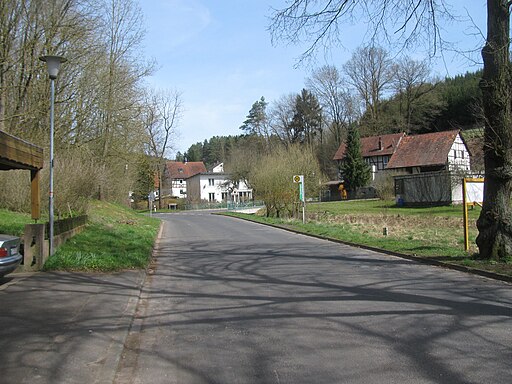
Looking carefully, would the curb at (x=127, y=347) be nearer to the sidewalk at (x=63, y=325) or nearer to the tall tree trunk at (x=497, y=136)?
the sidewalk at (x=63, y=325)

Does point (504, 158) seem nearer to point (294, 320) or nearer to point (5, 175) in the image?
point (294, 320)

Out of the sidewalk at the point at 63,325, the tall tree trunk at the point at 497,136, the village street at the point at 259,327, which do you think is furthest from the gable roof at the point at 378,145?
the sidewalk at the point at 63,325

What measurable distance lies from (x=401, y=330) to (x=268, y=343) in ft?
5.54

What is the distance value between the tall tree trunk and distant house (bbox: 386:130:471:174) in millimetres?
52605

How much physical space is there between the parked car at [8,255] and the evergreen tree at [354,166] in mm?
65618

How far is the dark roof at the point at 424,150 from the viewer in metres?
62.9

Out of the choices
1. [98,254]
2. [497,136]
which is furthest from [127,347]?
[497,136]

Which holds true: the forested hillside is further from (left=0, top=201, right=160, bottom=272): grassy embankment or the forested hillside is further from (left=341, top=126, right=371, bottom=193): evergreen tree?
(left=0, top=201, right=160, bottom=272): grassy embankment

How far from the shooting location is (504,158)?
11.5 meters

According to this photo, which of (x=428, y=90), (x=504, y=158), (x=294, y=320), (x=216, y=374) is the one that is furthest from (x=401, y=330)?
(x=428, y=90)

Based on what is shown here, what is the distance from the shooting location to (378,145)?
7994 centimetres

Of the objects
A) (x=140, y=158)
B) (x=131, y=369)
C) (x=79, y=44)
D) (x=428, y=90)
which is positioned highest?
(x=428, y=90)

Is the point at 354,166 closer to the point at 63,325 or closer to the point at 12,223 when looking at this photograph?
the point at 12,223

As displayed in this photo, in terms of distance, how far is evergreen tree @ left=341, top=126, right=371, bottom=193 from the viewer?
72250mm
